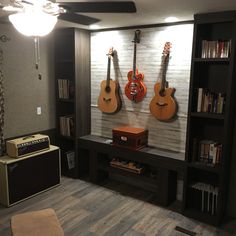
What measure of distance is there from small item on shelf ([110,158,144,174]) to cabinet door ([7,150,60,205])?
0.79 meters

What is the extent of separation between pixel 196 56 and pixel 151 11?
2.16 feet

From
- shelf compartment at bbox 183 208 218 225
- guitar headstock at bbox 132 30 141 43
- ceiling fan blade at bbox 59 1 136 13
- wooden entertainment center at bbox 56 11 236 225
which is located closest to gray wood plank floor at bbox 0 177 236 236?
shelf compartment at bbox 183 208 218 225

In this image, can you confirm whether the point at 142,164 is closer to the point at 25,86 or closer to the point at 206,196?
the point at 206,196

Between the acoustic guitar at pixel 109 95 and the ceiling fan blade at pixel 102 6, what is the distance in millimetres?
1687

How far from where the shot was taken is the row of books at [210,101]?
2.68 meters

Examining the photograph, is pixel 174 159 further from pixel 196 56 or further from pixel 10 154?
pixel 10 154

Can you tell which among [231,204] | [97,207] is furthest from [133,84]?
[231,204]

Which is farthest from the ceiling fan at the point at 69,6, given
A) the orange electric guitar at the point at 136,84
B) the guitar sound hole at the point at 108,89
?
the guitar sound hole at the point at 108,89

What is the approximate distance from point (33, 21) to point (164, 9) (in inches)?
52.9

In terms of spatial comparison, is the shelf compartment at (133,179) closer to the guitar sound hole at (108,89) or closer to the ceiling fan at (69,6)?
the guitar sound hole at (108,89)

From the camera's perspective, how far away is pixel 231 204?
303 cm

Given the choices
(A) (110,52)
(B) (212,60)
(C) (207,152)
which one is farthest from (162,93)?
(A) (110,52)

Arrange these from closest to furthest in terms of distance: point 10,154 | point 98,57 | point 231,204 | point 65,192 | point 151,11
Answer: point 151,11, point 231,204, point 10,154, point 65,192, point 98,57

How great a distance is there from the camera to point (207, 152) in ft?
9.41
